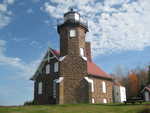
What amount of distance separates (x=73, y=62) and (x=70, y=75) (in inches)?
72.8

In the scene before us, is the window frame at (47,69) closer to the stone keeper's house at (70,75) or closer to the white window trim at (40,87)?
the stone keeper's house at (70,75)

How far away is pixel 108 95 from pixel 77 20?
41.4 ft

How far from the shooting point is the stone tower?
30312mm

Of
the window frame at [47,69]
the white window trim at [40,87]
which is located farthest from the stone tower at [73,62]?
the white window trim at [40,87]

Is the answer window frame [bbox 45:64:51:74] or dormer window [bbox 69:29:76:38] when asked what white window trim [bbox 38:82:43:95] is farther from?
dormer window [bbox 69:29:76:38]

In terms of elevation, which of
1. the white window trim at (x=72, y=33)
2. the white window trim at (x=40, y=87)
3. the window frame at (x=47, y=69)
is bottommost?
the white window trim at (x=40, y=87)

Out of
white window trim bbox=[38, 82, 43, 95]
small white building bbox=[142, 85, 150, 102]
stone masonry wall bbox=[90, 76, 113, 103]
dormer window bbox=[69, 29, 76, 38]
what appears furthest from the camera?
small white building bbox=[142, 85, 150, 102]

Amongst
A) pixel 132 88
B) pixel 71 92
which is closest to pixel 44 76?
pixel 71 92

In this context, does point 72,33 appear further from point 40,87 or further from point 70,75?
point 40,87

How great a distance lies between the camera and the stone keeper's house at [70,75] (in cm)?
3034

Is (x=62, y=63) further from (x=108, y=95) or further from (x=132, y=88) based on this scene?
(x=132, y=88)

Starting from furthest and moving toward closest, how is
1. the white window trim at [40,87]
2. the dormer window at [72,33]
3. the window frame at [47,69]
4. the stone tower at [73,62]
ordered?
the white window trim at [40,87] < the window frame at [47,69] < the dormer window at [72,33] < the stone tower at [73,62]

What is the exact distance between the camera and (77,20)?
1347 inches

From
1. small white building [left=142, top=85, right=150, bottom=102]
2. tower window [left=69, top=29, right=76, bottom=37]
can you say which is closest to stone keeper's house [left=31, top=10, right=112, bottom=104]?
tower window [left=69, top=29, right=76, bottom=37]
